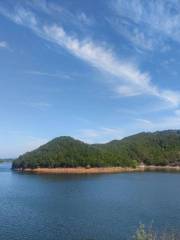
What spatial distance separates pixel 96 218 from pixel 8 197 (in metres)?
29.4

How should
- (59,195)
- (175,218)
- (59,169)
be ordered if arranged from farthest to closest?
(59,169) → (59,195) → (175,218)

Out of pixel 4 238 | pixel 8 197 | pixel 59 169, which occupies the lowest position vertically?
pixel 4 238

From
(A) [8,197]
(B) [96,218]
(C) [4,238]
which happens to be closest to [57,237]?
(C) [4,238]

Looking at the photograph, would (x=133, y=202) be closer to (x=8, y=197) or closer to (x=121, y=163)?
(x=8, y=197)

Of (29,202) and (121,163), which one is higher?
(121,163)

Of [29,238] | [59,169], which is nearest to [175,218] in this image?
[29,238]

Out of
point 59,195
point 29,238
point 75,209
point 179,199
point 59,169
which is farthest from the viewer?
point 59,169

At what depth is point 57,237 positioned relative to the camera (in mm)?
40312

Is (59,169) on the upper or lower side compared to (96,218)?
upper

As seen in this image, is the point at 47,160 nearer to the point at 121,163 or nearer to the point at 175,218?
the point at 121,163

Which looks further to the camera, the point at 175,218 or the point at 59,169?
the point at 59,169

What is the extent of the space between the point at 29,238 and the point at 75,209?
20226mm

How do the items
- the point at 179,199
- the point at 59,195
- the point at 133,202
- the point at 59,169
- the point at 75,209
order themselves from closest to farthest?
the point at 75,209, the point at 133,202, the point at 179,199, the point at 59,195, the point at 59,169

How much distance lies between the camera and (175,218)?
1973 inches
